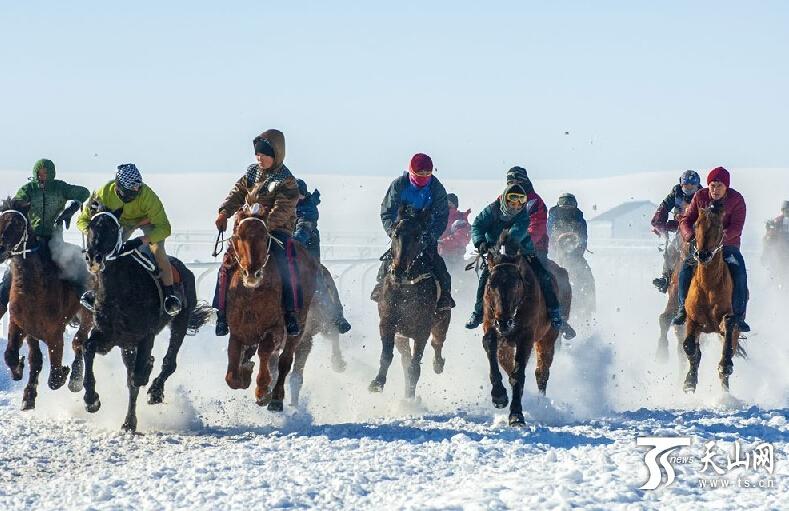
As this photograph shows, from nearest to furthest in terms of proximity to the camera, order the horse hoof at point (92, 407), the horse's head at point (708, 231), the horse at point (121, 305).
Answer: the horse at point (121, 305), the horse hoof at point (92, 407), the horse's head at point (708, 231)

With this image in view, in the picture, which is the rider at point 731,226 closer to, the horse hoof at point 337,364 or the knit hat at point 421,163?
the knit hat at point 421,163

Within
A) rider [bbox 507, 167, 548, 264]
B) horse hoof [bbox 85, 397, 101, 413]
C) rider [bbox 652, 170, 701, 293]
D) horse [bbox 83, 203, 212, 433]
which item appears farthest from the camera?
rider [bbox 652, 170, 701, 293]

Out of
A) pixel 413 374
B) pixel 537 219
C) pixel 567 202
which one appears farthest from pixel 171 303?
pixel 567 202

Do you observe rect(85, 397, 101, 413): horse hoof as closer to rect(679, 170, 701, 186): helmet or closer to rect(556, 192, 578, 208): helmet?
rect(679, 170, 701, 186): helmet

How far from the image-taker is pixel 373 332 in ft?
81.1

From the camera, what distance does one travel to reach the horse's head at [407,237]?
14.8 metres

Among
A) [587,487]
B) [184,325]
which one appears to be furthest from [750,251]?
[587,487]

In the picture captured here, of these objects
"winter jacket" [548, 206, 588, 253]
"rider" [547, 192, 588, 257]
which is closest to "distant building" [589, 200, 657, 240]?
"rider" [547, 192, 588, 257]

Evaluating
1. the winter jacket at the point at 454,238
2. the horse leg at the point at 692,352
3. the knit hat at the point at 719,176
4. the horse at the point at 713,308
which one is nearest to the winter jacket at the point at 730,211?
the knit hat at the point at 719,176

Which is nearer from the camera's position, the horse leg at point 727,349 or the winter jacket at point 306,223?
the horse leg at point 727,349

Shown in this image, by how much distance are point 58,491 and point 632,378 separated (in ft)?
32.4

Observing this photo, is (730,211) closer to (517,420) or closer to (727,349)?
(727,349)

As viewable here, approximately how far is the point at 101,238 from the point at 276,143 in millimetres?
2399

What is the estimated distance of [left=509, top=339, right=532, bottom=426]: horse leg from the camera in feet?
42.0
